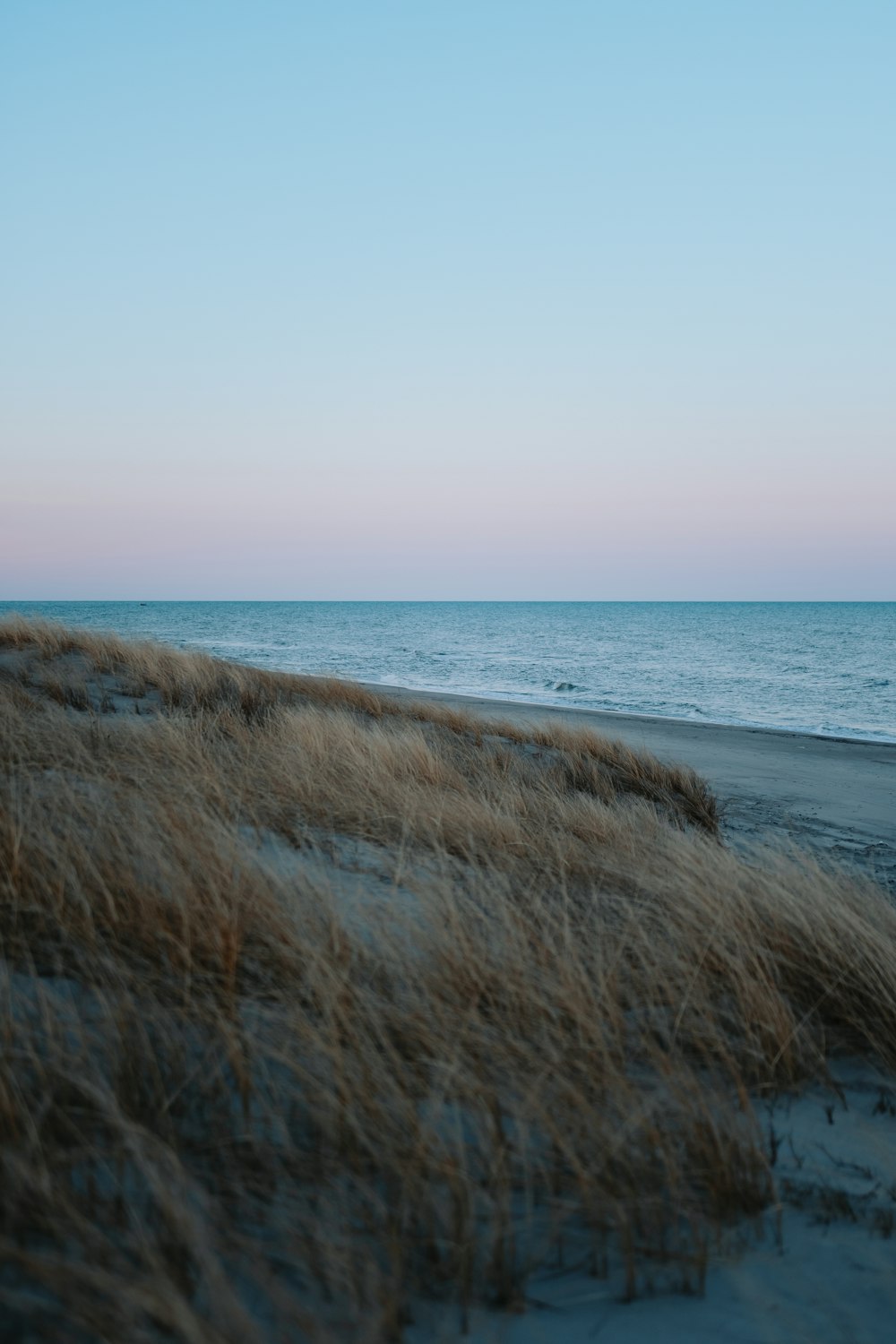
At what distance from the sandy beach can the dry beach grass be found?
252 centimetres

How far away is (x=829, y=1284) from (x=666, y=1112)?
44 cm

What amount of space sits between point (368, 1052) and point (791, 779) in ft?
30.0

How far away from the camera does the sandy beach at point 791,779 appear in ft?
22.1

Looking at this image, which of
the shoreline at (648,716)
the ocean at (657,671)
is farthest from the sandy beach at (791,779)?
the ocean at (657,671)

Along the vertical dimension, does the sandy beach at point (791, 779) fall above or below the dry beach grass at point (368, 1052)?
below

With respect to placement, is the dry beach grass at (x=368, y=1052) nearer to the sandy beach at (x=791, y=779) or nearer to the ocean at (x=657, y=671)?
the sandy beach at (x=791, y=779)

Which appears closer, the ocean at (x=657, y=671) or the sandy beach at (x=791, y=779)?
the sandy beach at (x=791, y=779)

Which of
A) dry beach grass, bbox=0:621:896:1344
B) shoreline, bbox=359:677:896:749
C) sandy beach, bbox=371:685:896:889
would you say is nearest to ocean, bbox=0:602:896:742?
shoreline, bbox=359:677:896:749

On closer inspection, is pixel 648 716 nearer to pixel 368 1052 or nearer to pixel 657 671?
pixel 657 671

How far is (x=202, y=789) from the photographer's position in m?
4.20

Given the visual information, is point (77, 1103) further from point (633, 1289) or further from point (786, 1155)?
point (786, 1155)

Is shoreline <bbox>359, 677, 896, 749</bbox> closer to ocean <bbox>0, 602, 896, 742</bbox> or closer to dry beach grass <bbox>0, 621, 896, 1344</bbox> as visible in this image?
ocean <bbox>0, 602, 896, 742</bbox>

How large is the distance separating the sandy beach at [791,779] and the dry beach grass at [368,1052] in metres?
2.52

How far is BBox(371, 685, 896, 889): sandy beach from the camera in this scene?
22.1 feet
